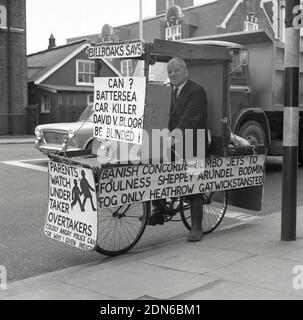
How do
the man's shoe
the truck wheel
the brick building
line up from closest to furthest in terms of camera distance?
1. the man's shoe
2. the truck wheel
3. the brick building

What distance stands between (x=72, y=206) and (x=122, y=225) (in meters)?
0.76

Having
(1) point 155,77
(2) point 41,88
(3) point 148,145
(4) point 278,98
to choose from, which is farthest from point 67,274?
(2) point 41,88

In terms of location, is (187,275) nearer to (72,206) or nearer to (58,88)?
(72,206)

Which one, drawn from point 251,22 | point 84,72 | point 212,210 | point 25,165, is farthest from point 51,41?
point 212,210

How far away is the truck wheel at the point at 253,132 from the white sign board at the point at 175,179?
15.6 ft

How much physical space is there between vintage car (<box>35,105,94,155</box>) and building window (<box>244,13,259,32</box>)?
31070 mm

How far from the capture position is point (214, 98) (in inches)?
292

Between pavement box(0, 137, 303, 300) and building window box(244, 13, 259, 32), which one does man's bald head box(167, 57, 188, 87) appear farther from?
building window box(244, 13, 259, 32)

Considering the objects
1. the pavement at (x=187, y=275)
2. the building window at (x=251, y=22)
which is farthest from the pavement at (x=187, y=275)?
the building window at (x=251, y=22)

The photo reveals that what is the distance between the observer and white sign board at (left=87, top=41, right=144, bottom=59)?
5882 mm

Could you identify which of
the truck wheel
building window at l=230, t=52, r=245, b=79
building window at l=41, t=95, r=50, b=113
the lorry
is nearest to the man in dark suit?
the lorry
